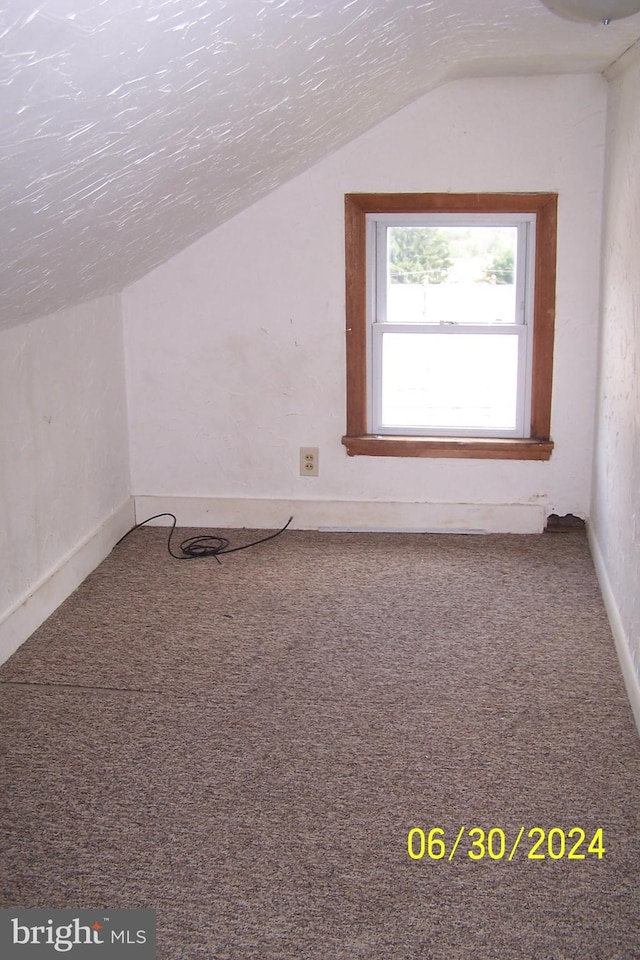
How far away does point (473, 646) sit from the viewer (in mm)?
3004

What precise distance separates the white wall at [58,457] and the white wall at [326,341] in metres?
0.22

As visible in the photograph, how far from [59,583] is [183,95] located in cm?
193

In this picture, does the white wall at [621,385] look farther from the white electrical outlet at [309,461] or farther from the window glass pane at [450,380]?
the white electrical outlet at [309,461]

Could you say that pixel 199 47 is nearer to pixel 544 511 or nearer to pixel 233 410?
pixel 233 410

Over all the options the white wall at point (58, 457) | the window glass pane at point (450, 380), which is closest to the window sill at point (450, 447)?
the window glass pane at point (450, 380)

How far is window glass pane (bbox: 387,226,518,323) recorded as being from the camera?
3883 mm

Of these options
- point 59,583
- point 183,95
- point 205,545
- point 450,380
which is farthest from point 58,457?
point 183,95

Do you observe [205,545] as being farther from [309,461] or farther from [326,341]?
[326,341]

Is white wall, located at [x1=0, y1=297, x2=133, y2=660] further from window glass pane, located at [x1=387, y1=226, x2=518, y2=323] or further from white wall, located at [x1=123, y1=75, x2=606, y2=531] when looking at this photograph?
window glass pane, located at [x1=387, y1=226, x2=518, y2=323]

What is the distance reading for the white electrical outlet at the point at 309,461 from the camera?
13.3 ft

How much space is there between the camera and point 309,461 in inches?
161

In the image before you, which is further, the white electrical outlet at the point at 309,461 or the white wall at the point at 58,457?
the white electrical outlet at the point at 309,461

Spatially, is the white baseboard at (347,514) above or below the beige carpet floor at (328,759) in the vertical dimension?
above
